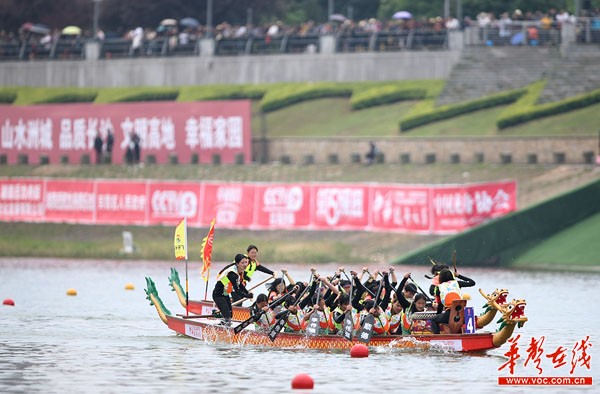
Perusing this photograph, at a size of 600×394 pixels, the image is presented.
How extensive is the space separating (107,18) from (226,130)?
2859cm

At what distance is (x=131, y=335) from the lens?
124ft

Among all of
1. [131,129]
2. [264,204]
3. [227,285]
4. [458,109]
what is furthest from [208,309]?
[131,129]

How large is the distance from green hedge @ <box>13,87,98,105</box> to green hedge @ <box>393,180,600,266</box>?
35.3 metres

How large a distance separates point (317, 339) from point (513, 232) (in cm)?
2306

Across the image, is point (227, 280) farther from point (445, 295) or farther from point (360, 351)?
point (445, 295)

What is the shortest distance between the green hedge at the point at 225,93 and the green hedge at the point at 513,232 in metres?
27.8

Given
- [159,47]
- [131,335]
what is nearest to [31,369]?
[131,335]

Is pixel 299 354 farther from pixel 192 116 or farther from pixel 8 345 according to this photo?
pixel 192 116

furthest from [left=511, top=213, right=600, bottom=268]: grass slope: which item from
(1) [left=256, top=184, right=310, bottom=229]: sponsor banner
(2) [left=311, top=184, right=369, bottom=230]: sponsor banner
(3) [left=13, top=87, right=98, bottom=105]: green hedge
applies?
(3) [left=13, top=87, right=98, bottom=105]: green hedge

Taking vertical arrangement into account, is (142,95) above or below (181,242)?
above

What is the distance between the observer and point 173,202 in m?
61.5

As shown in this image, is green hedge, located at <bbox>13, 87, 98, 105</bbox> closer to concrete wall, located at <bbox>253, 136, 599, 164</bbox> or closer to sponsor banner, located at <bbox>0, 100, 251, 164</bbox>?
sponsor banner, located at <bbox>0, 100, 251, 164</bbox>

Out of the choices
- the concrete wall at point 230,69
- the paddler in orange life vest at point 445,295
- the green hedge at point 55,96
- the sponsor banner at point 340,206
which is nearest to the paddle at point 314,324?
the paddler in orange life vest at point 445,295

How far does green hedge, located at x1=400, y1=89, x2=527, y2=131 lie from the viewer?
238ft
